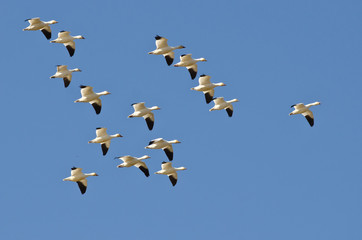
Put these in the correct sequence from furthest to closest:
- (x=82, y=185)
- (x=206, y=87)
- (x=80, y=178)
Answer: (x=206, y=87) → (x=82, y=185) → (x=80, y=178)

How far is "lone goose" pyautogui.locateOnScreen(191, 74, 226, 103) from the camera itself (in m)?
47.0

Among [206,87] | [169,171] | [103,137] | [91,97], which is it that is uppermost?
[91,97]

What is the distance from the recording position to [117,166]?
44.2 m

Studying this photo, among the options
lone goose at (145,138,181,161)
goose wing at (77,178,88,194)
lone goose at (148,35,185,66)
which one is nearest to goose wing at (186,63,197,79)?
lone goose at (148,35,185,66)

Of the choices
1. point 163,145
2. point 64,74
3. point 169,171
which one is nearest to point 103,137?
point 163,145

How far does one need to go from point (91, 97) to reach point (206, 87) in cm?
492

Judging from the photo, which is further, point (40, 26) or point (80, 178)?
point (40, 26)

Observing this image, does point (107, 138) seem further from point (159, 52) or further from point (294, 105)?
point (294, 105)

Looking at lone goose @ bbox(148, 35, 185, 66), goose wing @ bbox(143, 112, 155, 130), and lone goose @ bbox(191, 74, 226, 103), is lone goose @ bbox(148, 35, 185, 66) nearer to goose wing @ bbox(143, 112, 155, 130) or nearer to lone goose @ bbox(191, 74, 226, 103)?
lone goose @ bbox(191, 74, 226, 103)

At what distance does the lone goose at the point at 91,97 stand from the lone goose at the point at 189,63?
136 inches

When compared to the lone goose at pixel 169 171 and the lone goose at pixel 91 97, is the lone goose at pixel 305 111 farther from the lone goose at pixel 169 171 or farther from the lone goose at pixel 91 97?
the lone goose at pixel 91 97

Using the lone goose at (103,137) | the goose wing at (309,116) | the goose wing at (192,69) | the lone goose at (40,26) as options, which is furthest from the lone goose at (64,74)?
the goose wing at (309,116)

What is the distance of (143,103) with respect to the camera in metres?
45.3

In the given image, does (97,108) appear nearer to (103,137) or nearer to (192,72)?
(103,137)
